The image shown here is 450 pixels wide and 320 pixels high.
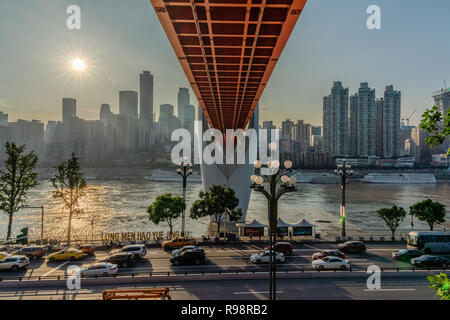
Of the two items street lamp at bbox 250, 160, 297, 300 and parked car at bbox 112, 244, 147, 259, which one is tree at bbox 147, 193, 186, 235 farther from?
street lamp at bbox 250, 160, 297, 300

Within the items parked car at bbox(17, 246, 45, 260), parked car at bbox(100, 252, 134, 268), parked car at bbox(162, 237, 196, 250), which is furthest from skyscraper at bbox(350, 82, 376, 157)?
parked car at bbox(17, 246, 45, 260)

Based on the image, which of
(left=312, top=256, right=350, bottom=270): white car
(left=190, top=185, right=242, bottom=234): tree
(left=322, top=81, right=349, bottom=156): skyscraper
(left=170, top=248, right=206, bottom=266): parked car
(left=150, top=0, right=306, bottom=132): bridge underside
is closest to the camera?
(left=150, top=0, right=306, bottom=132): bridge underside

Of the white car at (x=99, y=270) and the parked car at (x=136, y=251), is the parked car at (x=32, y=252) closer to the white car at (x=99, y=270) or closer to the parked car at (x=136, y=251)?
the parked car at (x=136, y=251)

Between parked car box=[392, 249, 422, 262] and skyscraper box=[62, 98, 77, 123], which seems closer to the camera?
A: parked car box=[392, 249, 422, 262]

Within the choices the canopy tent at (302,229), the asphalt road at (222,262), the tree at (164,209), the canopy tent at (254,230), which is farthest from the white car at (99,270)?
the canopy tent at (302,229)

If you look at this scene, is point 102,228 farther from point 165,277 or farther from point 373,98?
point 373,98

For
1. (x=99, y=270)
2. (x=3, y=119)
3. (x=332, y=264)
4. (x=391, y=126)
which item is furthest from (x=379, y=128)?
(x=3, y=119)
